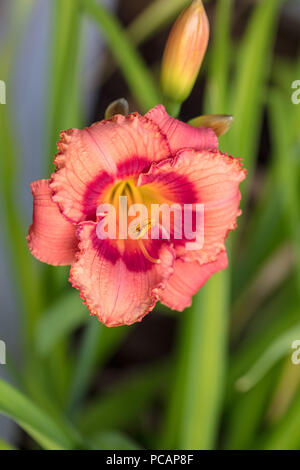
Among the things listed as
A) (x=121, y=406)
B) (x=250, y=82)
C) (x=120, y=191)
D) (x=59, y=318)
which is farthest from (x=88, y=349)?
(x=250, y=82)

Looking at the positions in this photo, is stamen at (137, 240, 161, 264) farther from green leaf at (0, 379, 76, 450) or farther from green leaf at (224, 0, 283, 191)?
green leaf at (224, 0, 283, 191)

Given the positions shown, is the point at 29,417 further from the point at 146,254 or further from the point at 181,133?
the point at 181,133

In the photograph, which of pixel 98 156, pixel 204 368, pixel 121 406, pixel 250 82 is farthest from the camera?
pixel 121 406

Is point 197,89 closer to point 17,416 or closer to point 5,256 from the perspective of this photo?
point 5,256

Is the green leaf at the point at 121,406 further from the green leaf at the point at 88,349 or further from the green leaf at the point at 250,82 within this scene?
the green leaf at the point at 250,82

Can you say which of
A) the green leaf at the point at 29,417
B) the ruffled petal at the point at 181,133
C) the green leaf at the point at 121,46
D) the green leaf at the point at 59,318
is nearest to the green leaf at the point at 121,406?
the green leaf at the point at 59,318
